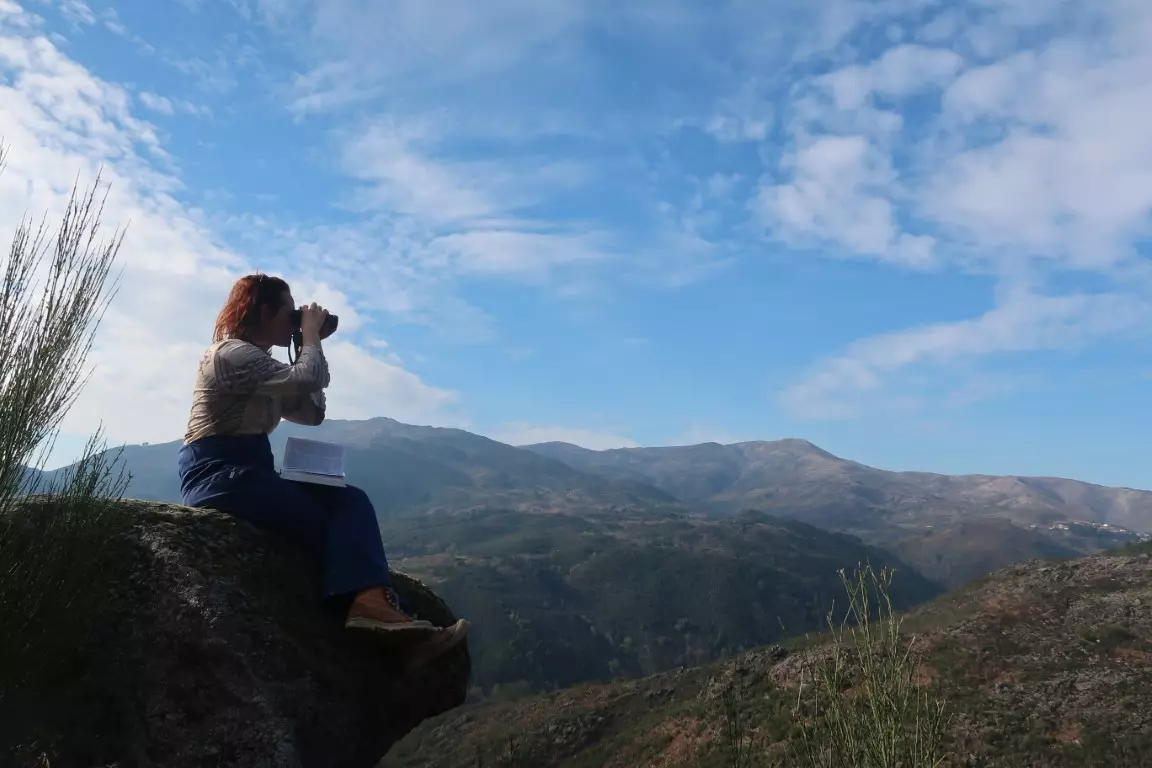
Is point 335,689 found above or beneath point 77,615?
beneath

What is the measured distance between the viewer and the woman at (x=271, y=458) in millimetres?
4551

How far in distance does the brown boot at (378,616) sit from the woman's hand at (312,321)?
65.2 inches

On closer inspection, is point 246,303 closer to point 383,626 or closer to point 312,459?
point 312,459

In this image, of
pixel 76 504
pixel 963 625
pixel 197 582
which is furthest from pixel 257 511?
pixel 963 625

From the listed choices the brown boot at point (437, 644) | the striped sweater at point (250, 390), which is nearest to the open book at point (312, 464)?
the striped sweater at point (250, 390)

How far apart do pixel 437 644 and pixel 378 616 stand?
439 millimetres

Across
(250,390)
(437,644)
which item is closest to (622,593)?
(437,644)

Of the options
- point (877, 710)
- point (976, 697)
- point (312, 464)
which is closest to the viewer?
point (877, 710)

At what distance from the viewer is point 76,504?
14.5 ft

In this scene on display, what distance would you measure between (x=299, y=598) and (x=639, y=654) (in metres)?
96.3

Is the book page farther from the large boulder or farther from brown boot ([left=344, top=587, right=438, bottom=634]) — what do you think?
brown boot ([left=344, top=587, right=438, bottom=634])

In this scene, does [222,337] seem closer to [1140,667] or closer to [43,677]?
[43,677]

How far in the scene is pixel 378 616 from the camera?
4613mm

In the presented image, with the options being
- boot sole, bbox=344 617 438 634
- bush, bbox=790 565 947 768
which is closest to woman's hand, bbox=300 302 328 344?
boot sole, bbox=344 617 438 634
